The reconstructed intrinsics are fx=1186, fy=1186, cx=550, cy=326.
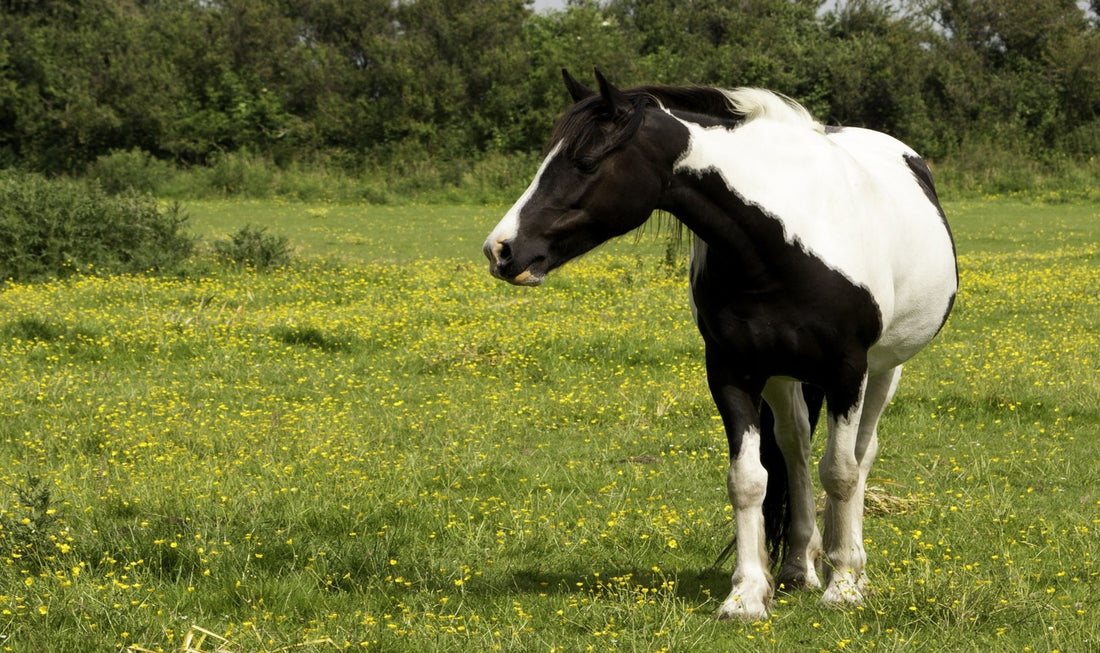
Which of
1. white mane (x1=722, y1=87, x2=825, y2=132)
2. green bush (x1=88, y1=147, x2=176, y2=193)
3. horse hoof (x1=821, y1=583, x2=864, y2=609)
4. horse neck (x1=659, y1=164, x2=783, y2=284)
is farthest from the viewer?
green bush (x1=88, y1=147, x2=176, y2=193)

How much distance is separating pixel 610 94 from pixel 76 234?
42.2 feet

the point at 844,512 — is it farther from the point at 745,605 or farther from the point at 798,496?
the point at 745,605

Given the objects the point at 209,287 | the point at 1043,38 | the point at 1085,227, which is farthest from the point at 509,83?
the point at 209,287

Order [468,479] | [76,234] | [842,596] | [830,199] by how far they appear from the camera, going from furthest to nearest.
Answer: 1. [76,234]
2. [468,479]
3. [842,596]
4. [830,199]

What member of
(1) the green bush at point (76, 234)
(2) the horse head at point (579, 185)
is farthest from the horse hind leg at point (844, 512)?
(1) the green bush at point (76, 234)

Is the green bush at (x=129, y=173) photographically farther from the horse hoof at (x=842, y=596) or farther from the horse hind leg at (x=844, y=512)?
the horse hoof at (x=842, y=596)

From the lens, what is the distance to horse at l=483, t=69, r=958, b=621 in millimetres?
4223

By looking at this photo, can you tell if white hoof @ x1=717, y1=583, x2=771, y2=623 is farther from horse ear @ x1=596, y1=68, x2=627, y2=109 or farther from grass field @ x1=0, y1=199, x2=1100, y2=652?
horse ear @ x1=596, y1=68, x2=627, y2=109

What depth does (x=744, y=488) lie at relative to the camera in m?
4.68

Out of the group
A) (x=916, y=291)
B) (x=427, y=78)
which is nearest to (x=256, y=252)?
(x=916, y=291)

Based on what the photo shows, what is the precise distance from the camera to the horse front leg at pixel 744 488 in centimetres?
463

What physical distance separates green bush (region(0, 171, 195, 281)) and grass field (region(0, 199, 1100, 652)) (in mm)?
1134

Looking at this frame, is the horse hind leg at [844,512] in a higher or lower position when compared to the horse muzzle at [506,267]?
lower

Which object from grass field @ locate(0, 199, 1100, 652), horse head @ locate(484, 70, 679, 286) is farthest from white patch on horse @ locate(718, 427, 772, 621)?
horse head @ locate(484, 70, 679, 286)
